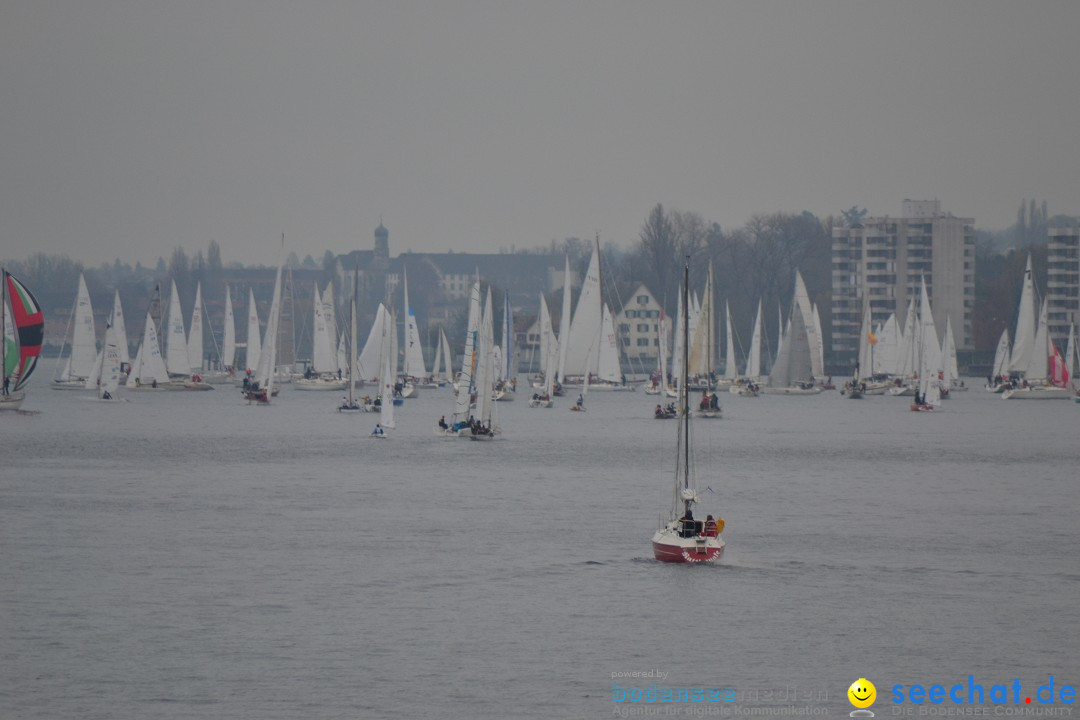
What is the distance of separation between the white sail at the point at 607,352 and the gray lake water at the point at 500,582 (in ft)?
173

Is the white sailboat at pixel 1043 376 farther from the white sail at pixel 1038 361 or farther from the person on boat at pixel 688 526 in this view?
the person on boat at pixel 688 526

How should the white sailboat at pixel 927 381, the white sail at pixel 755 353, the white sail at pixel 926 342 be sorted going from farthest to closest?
the white sail at pixel 755 353 < the white sailboat at pixel 927 381 < the white sail at pixel 926 342

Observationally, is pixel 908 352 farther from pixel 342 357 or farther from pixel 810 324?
pixel 342 357

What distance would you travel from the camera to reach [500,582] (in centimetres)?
4028

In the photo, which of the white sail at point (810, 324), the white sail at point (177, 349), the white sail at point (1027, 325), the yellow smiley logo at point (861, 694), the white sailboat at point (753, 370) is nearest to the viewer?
the yellow smiley logo at point (861, 694)

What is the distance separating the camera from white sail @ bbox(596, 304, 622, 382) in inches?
5167

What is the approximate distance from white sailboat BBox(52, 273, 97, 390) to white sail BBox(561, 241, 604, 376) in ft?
113

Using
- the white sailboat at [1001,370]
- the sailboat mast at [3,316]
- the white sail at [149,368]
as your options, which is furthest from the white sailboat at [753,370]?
the sailboat mast at [3,316]

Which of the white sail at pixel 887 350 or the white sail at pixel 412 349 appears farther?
the white sail at pixel 887 350

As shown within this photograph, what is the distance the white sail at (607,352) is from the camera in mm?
131250

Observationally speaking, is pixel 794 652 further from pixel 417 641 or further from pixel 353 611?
pixel 353 611

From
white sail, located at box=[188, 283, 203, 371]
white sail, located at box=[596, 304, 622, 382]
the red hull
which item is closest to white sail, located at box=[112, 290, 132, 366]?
white sail, located at box=[188, 283, 203, 371]

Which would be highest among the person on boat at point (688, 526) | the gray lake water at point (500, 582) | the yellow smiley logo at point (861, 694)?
the person on boat at point (688, 526)

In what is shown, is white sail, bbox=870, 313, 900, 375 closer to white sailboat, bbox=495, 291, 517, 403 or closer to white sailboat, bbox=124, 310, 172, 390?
white sailboat, bbox=495, 291, 517, 403
